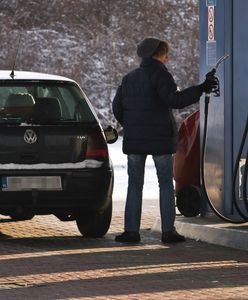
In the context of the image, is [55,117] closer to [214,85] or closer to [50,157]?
[50,157]

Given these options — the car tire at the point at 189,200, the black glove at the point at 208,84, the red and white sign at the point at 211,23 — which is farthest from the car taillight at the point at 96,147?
the red and white sign at the point at 211,23

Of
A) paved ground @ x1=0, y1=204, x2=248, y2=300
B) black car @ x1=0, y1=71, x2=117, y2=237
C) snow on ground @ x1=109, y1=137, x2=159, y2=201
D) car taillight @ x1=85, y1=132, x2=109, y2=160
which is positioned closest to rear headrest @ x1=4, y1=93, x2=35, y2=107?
black car @ x1=0, y1=71, x2=117, y2=237

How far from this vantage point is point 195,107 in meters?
31.2

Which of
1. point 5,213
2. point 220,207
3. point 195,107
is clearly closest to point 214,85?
point 220,207

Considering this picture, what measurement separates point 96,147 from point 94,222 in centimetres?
80

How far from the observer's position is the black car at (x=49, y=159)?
33.8 ft

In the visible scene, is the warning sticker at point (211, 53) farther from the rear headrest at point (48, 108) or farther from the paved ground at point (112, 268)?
the paved ground at point (112, 268)

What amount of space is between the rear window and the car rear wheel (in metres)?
0.87

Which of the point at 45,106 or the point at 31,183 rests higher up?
the point at 45,106

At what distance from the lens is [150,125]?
10.4m

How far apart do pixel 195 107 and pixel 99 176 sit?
68.6 ft

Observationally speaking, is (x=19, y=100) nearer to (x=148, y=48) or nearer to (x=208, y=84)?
(x=148, y=48)

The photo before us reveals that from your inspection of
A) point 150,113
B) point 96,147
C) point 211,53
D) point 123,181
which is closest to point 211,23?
point 211,53

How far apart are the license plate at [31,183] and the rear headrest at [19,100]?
823 mm
